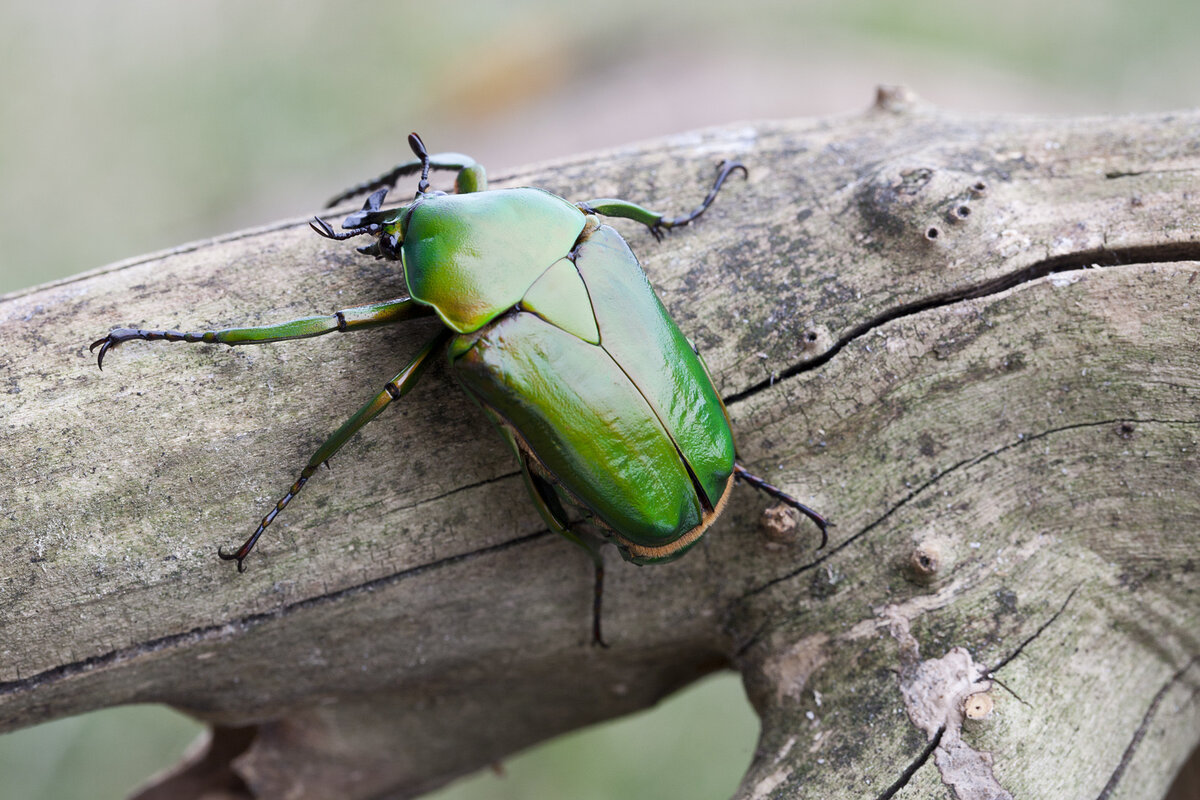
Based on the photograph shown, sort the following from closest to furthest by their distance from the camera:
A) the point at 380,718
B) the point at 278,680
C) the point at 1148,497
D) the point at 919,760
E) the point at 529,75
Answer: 1. the point at 919,760
2. the point at 1148,497
3. the point at 278,680
4. the point at 380,718
5. the point at 529,75

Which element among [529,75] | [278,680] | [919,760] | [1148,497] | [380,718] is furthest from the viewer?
[529,75]

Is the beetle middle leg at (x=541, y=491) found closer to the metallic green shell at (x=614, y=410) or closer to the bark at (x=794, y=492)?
the metallic green shell at (x=614, y=410)

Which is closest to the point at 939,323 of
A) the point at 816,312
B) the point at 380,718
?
the point at 816,312

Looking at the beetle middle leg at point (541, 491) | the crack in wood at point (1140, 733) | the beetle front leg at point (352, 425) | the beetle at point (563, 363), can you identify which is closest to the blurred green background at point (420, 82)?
the crack in wood at point (1140, 733)

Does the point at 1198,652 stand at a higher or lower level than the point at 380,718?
higher

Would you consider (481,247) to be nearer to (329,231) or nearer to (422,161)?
(329,231)

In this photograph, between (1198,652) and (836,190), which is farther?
(836,190)

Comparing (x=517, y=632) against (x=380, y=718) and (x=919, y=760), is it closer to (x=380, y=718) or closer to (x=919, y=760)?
(x=380, y=718)

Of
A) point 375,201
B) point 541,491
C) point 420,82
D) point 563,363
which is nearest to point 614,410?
point 563,363
